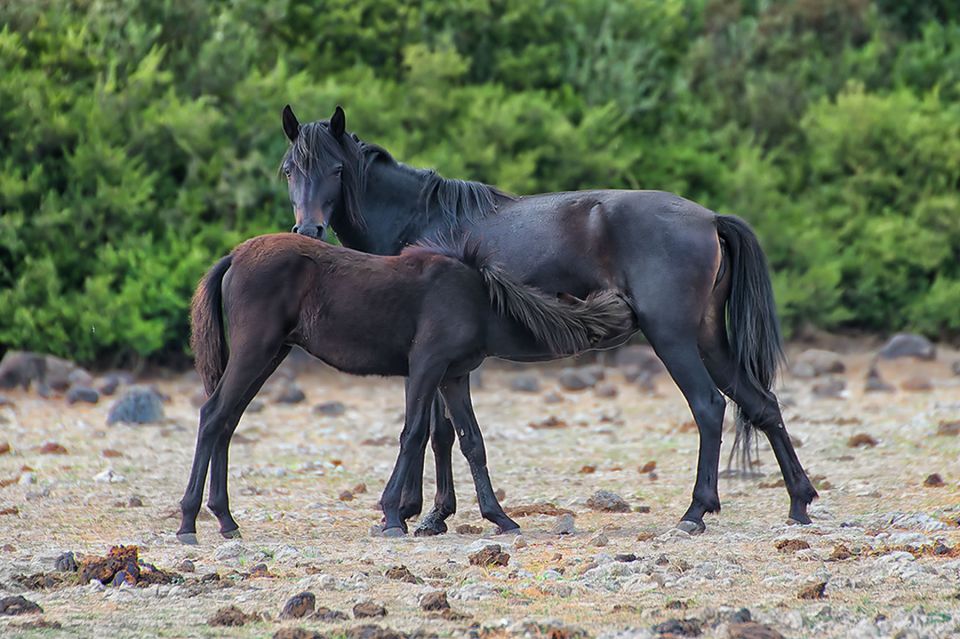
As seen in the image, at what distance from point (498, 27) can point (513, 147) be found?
8.46ft

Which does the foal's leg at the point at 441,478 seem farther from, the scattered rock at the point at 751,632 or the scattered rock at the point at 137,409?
the scattered rock at the point at 137,409

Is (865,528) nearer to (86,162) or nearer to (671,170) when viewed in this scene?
(86,162)

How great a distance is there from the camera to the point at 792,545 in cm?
671

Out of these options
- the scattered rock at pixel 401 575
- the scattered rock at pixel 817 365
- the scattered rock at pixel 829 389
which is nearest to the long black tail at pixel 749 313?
the scattered rock at pixel 401 575

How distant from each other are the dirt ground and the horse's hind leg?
0.24 m

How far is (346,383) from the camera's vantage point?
1878cm

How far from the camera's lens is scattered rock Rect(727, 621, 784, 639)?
4754mm

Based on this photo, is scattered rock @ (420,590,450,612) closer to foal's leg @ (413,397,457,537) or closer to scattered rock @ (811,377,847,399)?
foal's leg @ (413,397,457,537)

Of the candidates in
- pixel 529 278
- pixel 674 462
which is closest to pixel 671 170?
pixel 674 462

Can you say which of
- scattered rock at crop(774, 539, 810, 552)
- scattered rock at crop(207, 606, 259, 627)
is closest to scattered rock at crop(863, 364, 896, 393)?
scattered rock at crop(774, 539, 810, 552)

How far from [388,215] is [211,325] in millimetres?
1584

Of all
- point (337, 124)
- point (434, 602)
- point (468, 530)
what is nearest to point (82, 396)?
point (337, 124)

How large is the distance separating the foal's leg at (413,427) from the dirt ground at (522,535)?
0.22m

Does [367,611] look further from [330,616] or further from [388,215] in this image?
[388,215]
